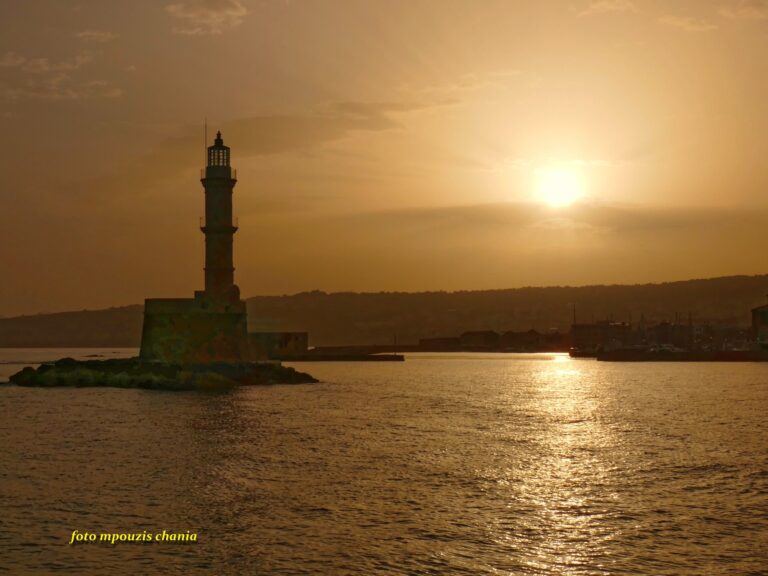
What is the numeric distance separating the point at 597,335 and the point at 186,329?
411 ft

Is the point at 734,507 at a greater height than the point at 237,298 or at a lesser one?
lesser

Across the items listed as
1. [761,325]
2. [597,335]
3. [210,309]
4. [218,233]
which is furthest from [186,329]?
[597,335]

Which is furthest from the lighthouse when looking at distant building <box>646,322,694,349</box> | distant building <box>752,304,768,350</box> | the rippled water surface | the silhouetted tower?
distant building <box>646,322,694,349</box>

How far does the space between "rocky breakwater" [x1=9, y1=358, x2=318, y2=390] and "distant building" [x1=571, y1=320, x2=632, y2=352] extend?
107m

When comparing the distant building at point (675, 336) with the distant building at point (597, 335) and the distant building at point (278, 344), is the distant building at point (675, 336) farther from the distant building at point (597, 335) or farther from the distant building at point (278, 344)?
the distant building at point (278, 344)

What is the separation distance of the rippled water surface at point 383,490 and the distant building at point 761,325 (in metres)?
85.7

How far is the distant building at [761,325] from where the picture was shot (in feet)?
417

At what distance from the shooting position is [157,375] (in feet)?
208

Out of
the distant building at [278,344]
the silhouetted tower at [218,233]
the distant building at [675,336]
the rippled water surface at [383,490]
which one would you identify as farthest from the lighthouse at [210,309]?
the distant building at [675,336]

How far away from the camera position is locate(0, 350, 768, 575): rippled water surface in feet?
54.5

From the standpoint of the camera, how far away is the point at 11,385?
72.9 meters

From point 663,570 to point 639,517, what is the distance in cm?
471

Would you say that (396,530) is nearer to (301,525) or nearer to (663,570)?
(301,525)

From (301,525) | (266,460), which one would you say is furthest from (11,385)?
(301,525)
